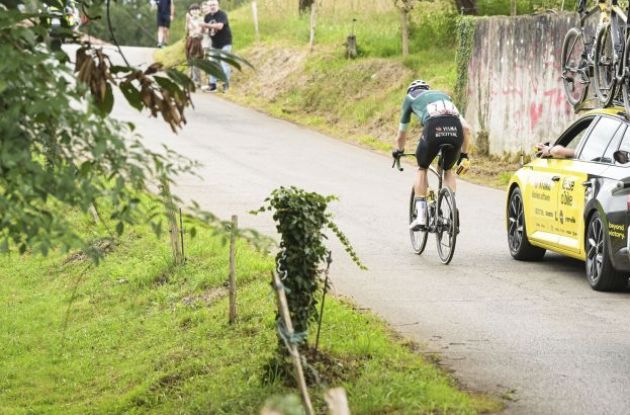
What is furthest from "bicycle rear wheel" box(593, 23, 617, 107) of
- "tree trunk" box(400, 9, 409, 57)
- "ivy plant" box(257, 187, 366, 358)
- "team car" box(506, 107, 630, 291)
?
"tree trunk" box(400, 9, 409, 57)

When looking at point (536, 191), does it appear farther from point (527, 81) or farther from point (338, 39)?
point (338, 39)

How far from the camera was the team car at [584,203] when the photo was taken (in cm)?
1230

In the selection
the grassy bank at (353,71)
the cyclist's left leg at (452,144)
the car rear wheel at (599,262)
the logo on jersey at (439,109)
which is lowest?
the grassy bank at (353,71)

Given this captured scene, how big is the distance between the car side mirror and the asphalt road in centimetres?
117

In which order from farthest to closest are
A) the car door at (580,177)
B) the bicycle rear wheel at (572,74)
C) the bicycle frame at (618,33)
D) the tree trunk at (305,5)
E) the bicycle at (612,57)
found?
1. the tree trunk at (305,5)
2. the bicycle rear wheel at (572,74)
3. the bicycle frame at (618,33)
4. the bicycle at (612,57)
5. the car door at (580,177)

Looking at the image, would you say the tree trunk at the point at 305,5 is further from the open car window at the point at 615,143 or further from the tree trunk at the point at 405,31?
the open car window at the point at 615,143

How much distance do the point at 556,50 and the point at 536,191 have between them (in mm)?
9962

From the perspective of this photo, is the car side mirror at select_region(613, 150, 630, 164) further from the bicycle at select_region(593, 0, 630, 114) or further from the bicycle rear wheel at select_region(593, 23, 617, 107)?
the bicycle rear wheel at select_region(593, 23, 617, 107)

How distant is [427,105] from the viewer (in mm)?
14398

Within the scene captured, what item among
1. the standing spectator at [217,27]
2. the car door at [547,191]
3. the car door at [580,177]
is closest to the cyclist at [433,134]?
the car door at [547,191]

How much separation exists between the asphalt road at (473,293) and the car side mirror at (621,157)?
1170 millimetres

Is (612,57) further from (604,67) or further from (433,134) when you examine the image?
(433,134)

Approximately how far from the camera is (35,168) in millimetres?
6109

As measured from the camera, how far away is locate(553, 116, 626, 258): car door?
514 inches
